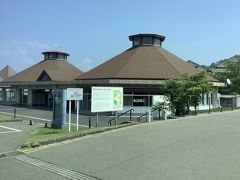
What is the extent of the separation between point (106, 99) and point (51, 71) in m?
Answer: 37.7

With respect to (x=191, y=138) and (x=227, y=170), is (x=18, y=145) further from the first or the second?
(x=227, y=170)

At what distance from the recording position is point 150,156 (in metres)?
10.8

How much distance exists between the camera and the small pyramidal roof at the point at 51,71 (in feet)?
184

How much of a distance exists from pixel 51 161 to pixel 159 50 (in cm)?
3851

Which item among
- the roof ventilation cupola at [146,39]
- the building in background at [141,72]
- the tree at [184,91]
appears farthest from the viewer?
the roof ventilation cupola at [146,39]

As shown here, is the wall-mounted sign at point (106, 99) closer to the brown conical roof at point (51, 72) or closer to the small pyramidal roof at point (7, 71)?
the brown conical roof at point (51, 72)

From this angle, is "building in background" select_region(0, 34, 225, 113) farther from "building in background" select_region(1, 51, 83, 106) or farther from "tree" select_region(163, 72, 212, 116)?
"tree" select_region(163, 72, 212, 116)

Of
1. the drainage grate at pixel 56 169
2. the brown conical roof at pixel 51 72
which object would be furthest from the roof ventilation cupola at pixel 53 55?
the drainage grate at pixel 56 169

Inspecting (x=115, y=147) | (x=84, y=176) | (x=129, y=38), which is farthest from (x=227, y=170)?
(x=129, y=38)

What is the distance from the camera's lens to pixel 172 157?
10484mm

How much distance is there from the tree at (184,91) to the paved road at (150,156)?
15.1 meters

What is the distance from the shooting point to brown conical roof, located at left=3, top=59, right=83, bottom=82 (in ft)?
185

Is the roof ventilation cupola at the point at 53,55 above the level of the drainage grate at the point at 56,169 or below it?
above

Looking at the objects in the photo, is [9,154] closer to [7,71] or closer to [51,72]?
[51,72]
